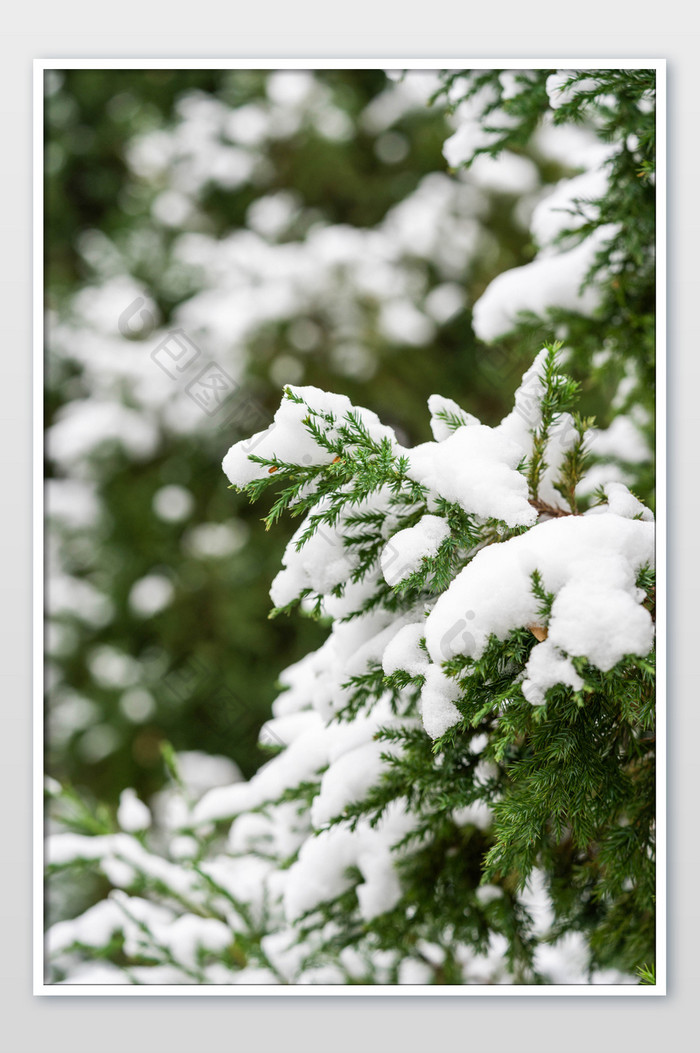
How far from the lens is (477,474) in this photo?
0.90m

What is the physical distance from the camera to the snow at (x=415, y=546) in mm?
892

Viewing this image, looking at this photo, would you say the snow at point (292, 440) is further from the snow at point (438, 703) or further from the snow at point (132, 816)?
the snow at point (132, 816)

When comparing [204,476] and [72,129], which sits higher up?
[72,129]

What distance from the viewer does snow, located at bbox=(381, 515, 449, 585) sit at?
89 centimetres

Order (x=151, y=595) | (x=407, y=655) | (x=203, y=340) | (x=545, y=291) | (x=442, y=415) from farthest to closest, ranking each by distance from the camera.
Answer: (x=151, y=595) → (x=203, y=340) → (x=545, y=291) → (x=442, y=415) → (x=407, y=655)

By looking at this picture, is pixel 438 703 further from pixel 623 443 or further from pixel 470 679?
pixel 623 443

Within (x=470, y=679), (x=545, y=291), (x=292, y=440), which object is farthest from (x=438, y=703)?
(x=545, y=291)

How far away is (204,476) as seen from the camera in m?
4.21

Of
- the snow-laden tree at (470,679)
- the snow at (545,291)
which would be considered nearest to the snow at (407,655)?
the snow-laden tree at (470,679)

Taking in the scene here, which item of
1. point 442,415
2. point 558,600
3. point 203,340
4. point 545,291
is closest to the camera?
point 558,600

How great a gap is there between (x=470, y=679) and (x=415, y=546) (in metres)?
0.16
